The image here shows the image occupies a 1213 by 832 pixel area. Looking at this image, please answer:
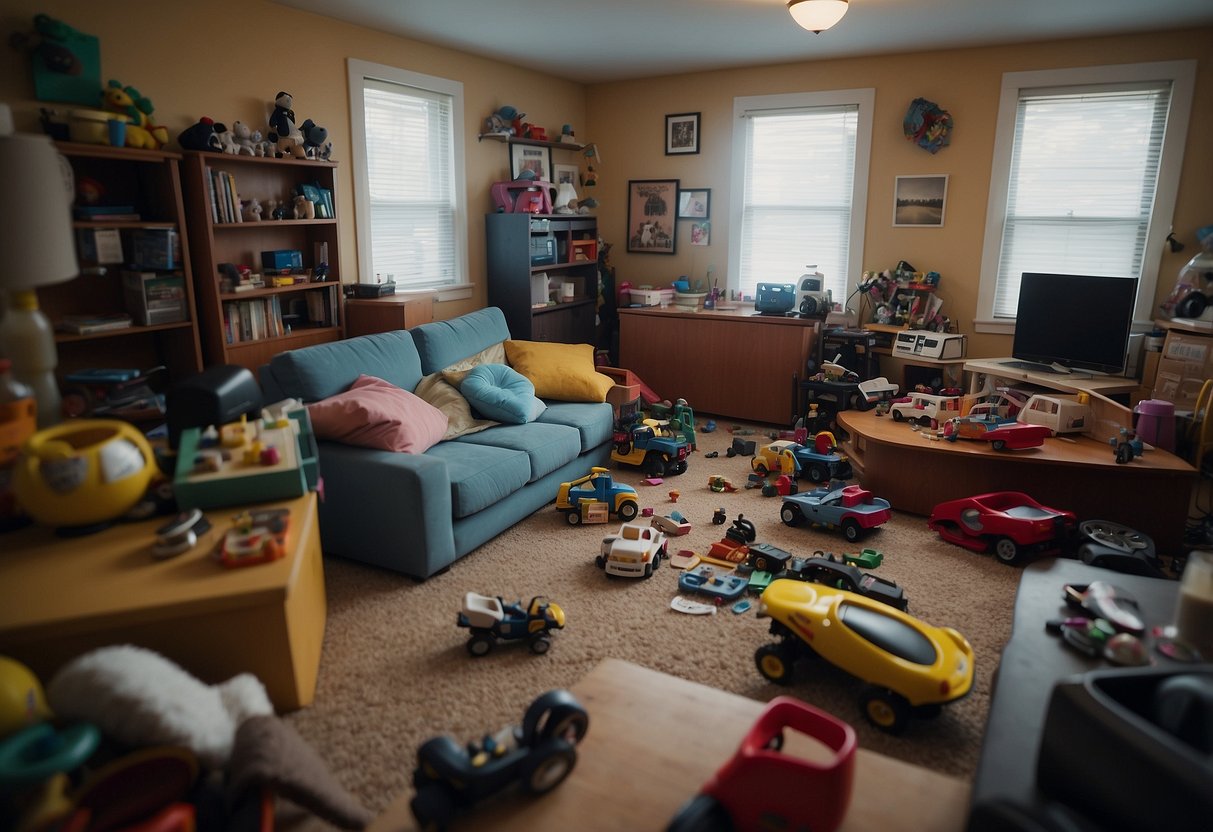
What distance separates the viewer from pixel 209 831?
1.43m

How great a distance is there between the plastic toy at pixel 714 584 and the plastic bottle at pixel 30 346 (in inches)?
82.8

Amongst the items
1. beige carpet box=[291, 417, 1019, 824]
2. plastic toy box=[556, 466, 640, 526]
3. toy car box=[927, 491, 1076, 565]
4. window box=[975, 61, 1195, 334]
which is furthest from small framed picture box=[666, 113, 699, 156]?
toy car box=[927, 491, 1076, 565]

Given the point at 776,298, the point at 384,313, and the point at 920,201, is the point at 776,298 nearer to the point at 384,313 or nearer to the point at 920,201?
the point at 920,201

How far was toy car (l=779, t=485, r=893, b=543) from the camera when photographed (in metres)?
3.32

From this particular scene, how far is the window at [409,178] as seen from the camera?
4395 millimetres

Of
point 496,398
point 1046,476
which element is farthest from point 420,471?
point 1046,476

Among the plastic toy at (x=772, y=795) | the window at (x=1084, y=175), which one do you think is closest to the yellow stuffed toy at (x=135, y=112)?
the plastic toy at (x=772, y=795)

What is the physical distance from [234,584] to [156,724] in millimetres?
319

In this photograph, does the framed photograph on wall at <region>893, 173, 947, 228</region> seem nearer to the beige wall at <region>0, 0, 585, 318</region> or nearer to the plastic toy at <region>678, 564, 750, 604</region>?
the beige wall at <region>0, 0, 585, 318</region>

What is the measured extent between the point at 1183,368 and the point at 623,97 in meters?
4.27

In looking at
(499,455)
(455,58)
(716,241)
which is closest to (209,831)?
(499,455)

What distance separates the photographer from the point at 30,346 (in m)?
1.85

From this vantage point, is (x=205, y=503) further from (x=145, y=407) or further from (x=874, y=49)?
(x=874, y=49)

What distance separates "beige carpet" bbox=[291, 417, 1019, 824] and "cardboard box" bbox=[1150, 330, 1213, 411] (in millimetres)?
1808
